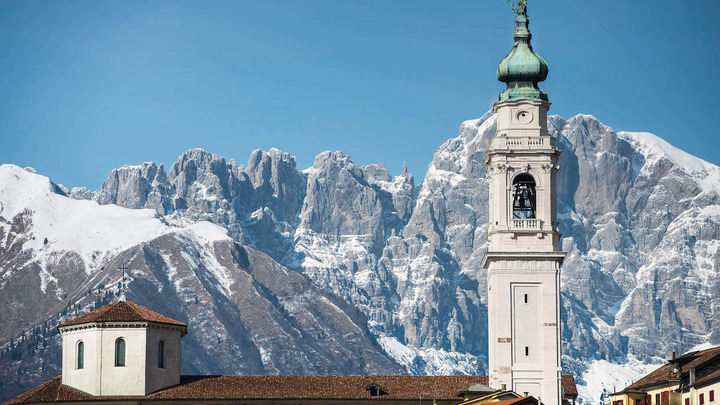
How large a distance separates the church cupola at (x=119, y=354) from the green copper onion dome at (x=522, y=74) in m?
36.0

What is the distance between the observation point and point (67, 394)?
117938mm

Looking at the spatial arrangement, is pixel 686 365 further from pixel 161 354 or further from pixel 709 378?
pixel 161 354

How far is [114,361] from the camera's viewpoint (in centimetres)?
11912

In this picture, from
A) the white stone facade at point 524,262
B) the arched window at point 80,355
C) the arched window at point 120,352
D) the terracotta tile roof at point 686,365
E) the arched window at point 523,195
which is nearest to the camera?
the terracotta tile roof at point 686,365

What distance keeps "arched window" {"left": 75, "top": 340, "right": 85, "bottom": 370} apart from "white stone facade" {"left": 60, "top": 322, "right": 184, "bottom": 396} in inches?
3.2

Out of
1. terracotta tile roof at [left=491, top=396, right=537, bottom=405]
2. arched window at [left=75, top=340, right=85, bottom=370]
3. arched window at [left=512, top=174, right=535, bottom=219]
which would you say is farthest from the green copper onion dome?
arched window at [left=75, top=340, right=85, bottom=370]

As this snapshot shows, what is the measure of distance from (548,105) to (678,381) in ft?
97.1

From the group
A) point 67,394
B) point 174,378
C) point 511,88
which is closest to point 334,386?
point 174,378

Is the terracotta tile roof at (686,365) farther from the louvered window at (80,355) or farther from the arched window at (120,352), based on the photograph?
the louvered window at (80,355)

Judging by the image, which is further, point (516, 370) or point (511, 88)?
point (511, 88)

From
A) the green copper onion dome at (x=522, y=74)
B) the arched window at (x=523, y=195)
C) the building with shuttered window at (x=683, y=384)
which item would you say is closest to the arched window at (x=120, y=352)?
the arched window at (x=523, y=195)

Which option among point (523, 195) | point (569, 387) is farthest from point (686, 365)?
point (523, 195)

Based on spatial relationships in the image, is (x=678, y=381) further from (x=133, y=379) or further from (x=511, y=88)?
(x=133, y=379)

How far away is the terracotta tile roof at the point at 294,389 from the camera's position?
116812 millimetres
